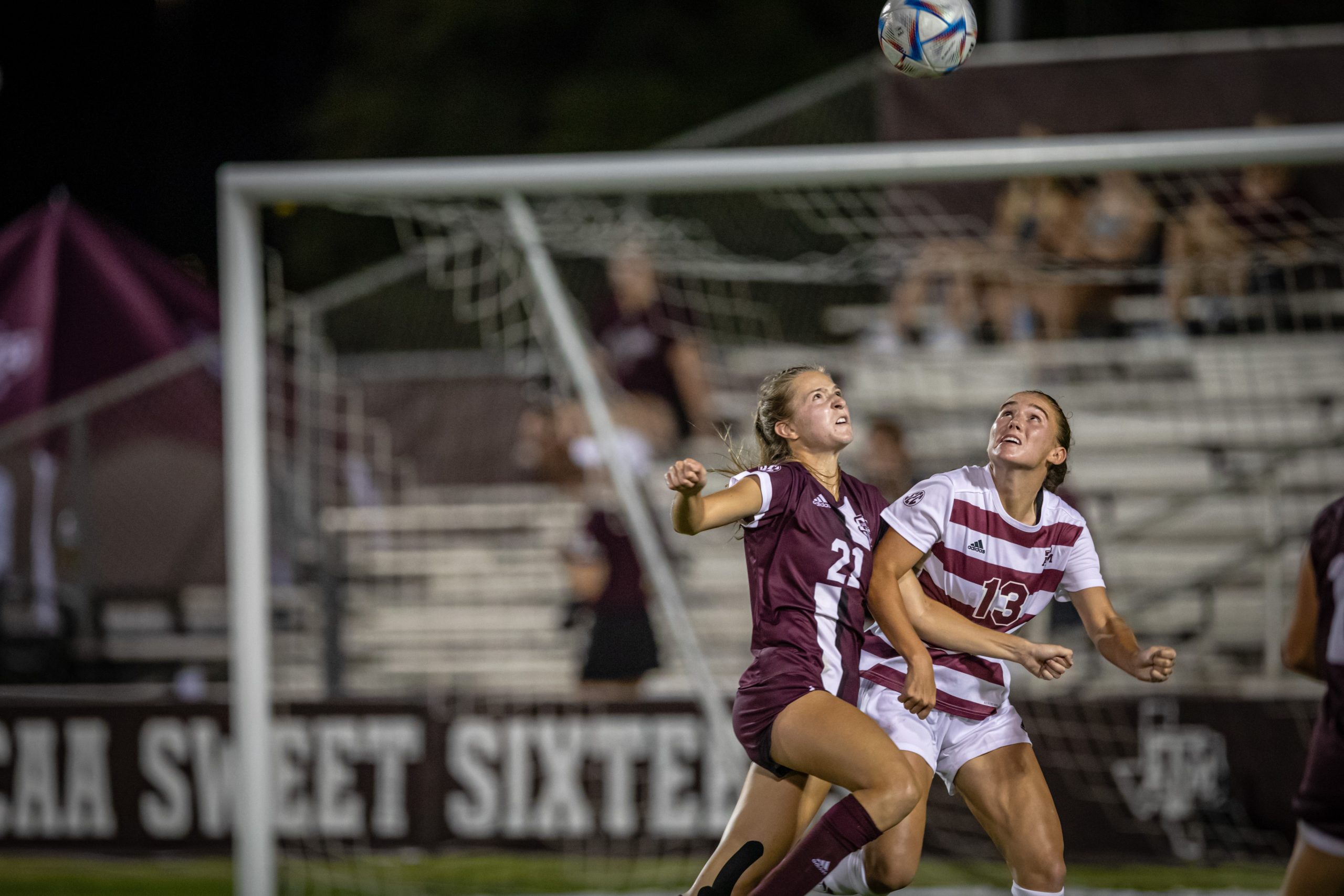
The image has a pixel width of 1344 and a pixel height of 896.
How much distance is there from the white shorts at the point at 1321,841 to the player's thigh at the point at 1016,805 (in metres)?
0.65

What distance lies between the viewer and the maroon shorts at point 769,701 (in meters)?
3.95

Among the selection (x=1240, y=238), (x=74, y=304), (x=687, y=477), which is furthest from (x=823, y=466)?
(x=74, y=304)

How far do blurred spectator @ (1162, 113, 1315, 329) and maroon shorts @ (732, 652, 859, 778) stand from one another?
516 centimetres

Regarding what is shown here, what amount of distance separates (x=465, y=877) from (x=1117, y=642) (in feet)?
14.0

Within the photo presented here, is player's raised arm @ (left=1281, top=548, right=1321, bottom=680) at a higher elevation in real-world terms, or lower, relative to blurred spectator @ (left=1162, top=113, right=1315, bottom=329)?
lower

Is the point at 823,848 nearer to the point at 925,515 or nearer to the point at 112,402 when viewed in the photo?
the point at 925,515

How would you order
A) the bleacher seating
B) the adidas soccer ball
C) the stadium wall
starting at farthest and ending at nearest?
the bleacher seating
the stadium wall
the adidas soccer ball

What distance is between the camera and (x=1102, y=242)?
8711 millimetres

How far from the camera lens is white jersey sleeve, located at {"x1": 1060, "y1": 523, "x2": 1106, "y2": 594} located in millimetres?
4129

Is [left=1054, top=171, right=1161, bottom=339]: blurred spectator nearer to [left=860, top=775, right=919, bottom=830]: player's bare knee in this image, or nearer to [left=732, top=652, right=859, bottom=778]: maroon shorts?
[left=732, top=652, right=859, bottom=778]: maroon shorts

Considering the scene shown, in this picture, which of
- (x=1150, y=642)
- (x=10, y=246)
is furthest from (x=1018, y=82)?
(x=10, y=246)

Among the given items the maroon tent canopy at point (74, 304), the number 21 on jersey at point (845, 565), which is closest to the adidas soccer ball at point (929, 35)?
the number 21 on jersey at point (845, 565)

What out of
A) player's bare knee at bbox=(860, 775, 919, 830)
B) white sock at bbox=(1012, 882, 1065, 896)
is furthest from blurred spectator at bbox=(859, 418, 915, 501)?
player's bare knee at bbox=(860, 775, 919, 830)

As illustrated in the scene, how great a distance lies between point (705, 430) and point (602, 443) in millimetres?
2839
